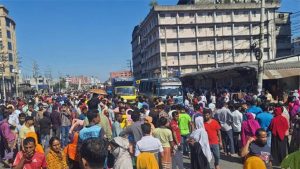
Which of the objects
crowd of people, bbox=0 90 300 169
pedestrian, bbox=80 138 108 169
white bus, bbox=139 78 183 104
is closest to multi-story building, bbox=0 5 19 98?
white bus, bbox=139 78 183 104

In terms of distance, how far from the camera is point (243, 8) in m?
78.6

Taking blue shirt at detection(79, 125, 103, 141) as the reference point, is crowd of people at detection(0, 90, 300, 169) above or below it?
below

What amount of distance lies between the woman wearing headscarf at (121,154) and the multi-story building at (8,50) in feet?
281

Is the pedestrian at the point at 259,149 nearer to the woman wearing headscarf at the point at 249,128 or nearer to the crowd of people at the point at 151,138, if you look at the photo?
the crowd of people at the point at 151,138

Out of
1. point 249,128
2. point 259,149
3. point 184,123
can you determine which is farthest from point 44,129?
point 259,149

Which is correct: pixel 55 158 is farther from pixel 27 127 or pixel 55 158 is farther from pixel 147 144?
pixel 27 127

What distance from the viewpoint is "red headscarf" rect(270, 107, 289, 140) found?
10148 millimetres

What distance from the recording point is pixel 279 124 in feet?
33.4

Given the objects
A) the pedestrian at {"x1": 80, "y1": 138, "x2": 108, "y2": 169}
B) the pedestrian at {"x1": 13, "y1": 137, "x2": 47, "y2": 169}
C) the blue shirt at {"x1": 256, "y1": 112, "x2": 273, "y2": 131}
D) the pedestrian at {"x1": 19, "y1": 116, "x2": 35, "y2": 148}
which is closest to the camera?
the pedestrian at {"x1": 80, "y1": 138, "x2": 108, "y2": 169}

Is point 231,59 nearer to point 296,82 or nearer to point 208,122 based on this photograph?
point 296,82

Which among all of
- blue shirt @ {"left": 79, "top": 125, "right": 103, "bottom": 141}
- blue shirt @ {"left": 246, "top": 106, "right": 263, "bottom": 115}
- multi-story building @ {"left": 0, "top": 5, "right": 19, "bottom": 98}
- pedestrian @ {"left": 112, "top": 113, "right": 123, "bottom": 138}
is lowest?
pedestrian @ {"left": 112, "top": 113, "right": 123, "bottom": 138}

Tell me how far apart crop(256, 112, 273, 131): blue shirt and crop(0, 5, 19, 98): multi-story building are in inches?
3274

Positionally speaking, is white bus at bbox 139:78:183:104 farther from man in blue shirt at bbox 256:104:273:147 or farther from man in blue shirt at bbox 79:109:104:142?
man in blue shirt at bbox 79:109:104:142

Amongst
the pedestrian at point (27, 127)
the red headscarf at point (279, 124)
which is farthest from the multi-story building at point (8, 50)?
the red headscarf at point (279, 124)
